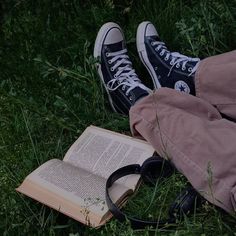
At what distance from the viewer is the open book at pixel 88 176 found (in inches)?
76.7

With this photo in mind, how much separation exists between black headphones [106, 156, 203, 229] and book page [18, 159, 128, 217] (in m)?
0.04

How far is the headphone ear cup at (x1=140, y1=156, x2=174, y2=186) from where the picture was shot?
2.03 meters

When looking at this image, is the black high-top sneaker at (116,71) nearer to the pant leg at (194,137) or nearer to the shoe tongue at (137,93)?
the shoe tongue at (137,93)

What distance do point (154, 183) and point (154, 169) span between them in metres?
0.05

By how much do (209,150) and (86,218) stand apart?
1.38 ft

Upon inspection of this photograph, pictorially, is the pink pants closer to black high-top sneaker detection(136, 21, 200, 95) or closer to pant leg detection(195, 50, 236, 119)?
pant leg detection(195, 50, 236, 119)

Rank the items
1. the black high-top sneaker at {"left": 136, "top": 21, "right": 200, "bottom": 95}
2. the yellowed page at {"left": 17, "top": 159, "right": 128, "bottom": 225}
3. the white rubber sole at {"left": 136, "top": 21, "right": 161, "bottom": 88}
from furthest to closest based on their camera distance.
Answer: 1. the white rubber sole at {"left": 136, "top": 21, "right": 161, "bottom": 88}
2. the black high-top sneaker at {"left": 136, "top": 21, "right": 200, "bottom": 95}
3. the yellowed page at {"left": 17, "top": 159, "right": 128, "bottom": 225}

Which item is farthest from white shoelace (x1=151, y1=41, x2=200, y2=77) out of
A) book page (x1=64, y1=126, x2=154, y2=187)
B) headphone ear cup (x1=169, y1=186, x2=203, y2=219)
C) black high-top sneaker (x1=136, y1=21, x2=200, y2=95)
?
headphone ear cup (x1=169, y1=186, x2=203, y2=219)

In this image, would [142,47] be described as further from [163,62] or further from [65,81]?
[65,81]

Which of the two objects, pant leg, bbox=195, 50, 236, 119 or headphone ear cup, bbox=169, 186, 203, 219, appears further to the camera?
pant leg, bbox=195, 50, 236, 119

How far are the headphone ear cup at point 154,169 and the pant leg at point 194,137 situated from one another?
3 centimetres

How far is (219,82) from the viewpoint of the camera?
2125 mm

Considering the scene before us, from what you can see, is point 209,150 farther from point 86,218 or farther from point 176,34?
point 176,34

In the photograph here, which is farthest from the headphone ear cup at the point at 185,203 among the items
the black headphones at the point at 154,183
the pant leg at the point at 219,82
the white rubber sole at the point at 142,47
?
the white rubber sole at the point at 142,47
